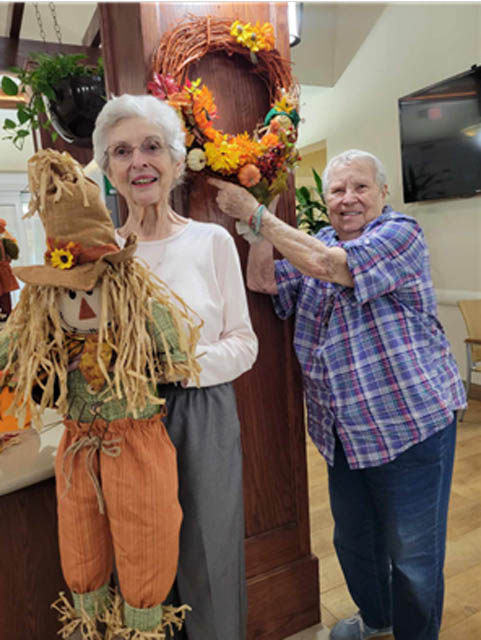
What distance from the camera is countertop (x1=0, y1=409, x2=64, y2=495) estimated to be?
3.49 ft

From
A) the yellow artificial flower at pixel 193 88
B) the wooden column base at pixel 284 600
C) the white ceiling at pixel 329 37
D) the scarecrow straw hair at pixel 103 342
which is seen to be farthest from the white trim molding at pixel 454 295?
the scarecrow straw hair at pixel 103 342

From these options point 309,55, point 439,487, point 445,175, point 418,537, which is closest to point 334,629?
point 418,537

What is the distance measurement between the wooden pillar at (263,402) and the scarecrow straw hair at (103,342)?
585 mm

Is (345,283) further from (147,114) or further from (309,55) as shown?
(309,55)

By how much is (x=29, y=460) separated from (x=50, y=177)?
0.70 m

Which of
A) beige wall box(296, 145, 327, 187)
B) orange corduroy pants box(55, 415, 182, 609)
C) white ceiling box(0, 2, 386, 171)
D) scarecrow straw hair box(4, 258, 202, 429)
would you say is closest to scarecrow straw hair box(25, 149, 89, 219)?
scarecrow straw hair box(4, 258, 202, 429)

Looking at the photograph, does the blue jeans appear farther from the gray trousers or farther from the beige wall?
the beige wall

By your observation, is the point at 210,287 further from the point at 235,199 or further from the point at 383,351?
the point at 383,351

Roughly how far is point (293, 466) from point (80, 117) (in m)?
1.37

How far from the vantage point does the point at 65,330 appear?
86 centimetres

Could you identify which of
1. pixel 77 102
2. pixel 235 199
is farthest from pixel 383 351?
pixel 77 102

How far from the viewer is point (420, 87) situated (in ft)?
12.7

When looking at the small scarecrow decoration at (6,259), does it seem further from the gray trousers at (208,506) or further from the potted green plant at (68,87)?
the gray trousers at (208,506)

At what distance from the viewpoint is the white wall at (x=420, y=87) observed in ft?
11.7
